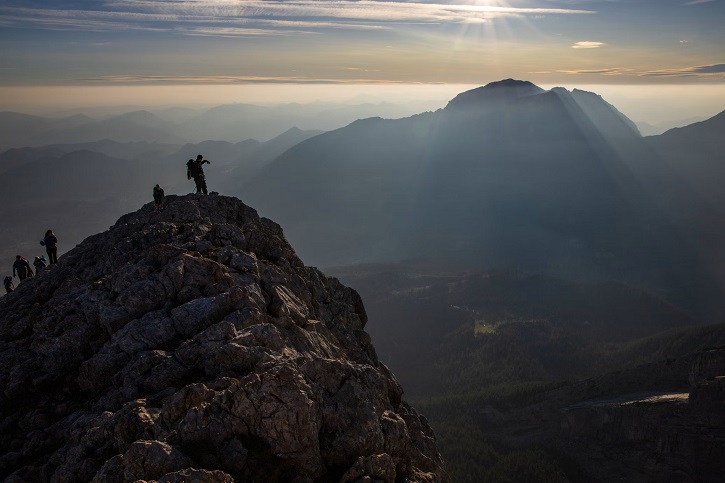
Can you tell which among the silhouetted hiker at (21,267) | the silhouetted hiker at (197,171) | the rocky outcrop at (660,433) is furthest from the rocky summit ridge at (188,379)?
the rocky outcrop at (660,433)

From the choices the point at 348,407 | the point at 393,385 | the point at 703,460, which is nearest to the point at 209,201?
the point at 393,385

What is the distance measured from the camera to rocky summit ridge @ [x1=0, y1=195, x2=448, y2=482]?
27938mm

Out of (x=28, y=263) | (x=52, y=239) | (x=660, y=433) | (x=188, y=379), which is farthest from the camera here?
(x=660, y=433)

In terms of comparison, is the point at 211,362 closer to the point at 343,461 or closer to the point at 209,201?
the point at 343,461

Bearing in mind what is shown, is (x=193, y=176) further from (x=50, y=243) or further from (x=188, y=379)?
(x=188, y=379)

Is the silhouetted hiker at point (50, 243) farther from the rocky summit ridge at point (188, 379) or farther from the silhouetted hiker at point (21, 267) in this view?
the rocky summit ridge at point (188, 379)

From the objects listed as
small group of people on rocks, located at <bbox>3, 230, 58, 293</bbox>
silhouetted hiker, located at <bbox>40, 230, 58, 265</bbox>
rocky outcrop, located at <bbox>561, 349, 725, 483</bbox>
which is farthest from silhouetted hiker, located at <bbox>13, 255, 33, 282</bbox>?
rocky outcrop, located at <bbox>561, 349, 725, 483</bbox>

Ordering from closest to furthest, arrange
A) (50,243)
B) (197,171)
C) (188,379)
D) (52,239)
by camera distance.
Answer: (188,379) → (197,171) → (50,243) → (52,239)

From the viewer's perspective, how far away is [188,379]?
3266 cm

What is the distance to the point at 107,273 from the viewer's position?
4516 cm

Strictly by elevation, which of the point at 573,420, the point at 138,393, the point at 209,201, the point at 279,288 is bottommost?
the point at 573,420

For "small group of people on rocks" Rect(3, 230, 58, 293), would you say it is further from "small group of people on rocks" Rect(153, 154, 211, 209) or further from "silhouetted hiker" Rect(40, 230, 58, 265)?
"small group of people on rocks" Rect(153, 154, 211, 209)

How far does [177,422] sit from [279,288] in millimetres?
16113

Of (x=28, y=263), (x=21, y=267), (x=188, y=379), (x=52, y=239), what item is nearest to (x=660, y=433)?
(x=188, y=379)
